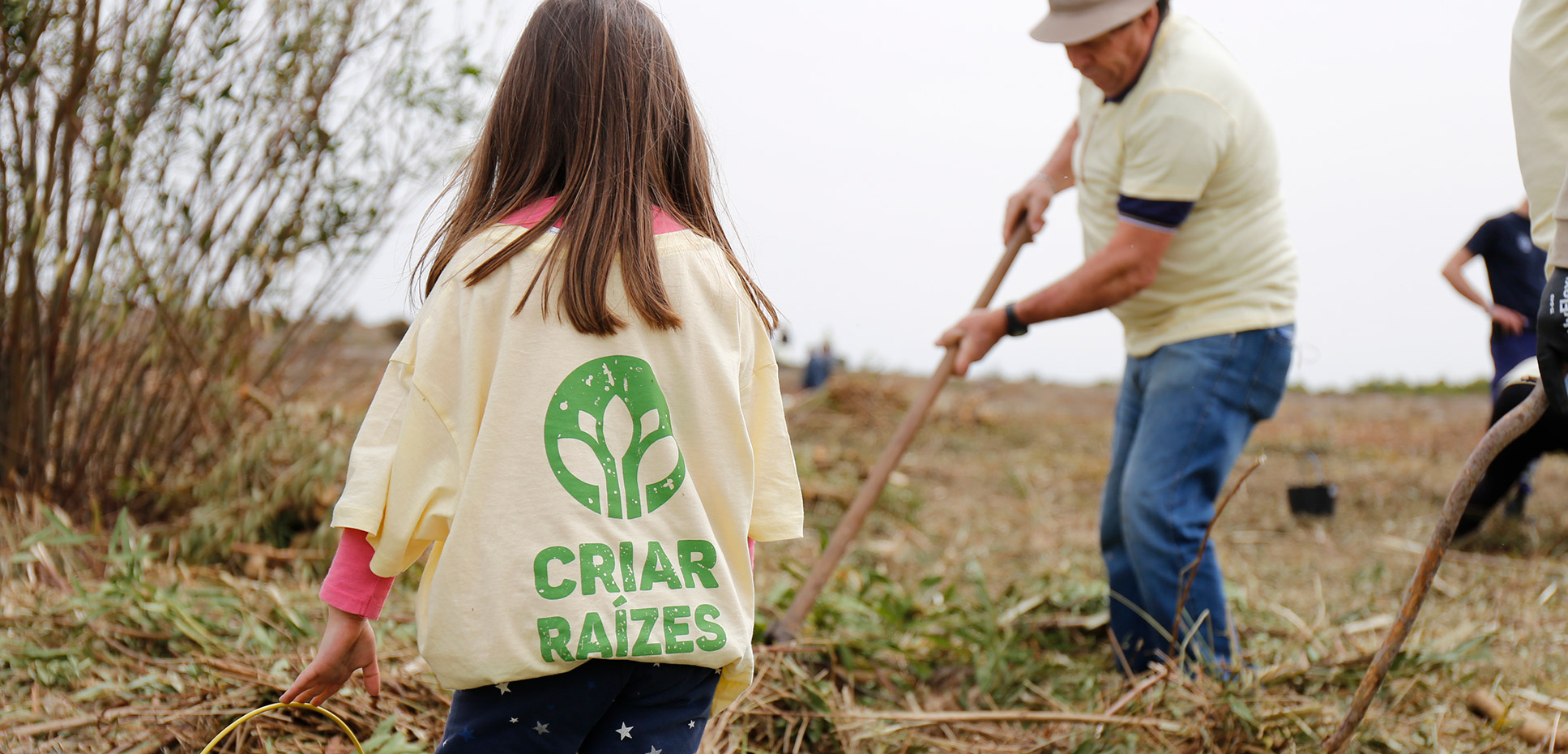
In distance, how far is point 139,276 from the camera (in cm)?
333

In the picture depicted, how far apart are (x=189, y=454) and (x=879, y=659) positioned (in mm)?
2750

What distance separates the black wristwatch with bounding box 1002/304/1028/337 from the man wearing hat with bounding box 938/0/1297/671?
0.09 m

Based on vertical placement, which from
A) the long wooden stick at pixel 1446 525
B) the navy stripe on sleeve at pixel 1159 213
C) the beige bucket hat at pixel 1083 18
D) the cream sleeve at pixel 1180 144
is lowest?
the long wooden stick at pixel 1446 525

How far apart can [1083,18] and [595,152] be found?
1570mm

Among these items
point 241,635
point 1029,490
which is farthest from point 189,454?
point 1029,490

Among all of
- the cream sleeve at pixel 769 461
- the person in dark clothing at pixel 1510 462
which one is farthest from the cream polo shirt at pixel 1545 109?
the person in dark clothing at pixel 1510 462

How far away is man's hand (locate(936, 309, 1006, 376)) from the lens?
8.73 ft

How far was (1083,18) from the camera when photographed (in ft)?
7.72

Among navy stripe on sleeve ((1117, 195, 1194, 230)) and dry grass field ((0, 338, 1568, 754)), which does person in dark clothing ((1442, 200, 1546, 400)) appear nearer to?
dry grass field ((0, 338, 1568, 754))

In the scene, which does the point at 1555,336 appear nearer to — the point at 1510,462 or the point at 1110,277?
the point at 1110,277

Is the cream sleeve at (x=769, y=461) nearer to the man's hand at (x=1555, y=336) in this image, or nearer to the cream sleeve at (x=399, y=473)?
the cream sleeve at (x=399, y=473)

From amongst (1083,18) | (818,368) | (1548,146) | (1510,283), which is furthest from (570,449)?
(818,368)

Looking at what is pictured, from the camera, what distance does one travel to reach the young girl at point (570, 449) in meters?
1.14

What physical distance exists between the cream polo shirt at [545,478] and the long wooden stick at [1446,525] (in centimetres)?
112
